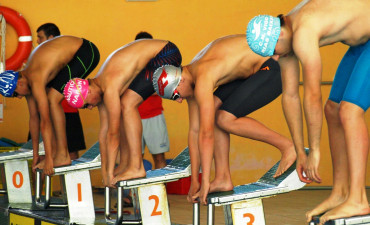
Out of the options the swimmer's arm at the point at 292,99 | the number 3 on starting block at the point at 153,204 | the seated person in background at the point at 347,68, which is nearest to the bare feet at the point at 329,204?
the seated person in background at the point at 347,68

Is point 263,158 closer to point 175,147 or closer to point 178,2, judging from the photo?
point 175,147

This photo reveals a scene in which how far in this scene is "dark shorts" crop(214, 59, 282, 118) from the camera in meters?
4.20

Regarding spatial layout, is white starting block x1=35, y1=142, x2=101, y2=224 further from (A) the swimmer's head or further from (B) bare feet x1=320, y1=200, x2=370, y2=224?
(B) bare feet x1=320, y1=200, x2=370, y2=224

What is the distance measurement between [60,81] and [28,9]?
2.67 meters

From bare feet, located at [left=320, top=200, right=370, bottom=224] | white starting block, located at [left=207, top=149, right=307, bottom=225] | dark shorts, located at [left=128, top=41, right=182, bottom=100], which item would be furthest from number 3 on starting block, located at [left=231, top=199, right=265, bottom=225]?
dark shorts, located at [left=128, top=41, right=182, bottom=100]

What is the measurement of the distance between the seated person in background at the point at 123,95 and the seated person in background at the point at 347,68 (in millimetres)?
1663

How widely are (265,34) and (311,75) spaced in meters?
0.32

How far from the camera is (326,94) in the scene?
8.48m

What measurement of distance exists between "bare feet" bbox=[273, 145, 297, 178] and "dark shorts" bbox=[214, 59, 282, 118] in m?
0.36

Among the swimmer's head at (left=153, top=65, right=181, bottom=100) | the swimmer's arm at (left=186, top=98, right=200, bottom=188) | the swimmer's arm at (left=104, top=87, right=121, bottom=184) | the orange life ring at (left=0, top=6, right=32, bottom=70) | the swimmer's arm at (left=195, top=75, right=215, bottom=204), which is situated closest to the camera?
the swimmer's arm at (left=195, top=75, right=215, bottom=204)

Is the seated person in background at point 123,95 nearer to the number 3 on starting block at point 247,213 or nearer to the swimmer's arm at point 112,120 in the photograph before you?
the swimmer's arm at point 112,120

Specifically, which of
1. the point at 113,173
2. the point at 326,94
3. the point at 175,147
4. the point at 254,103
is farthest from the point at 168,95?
the point at 326,94

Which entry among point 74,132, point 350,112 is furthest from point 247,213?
point 74,132

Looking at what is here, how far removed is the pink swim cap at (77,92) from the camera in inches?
188
